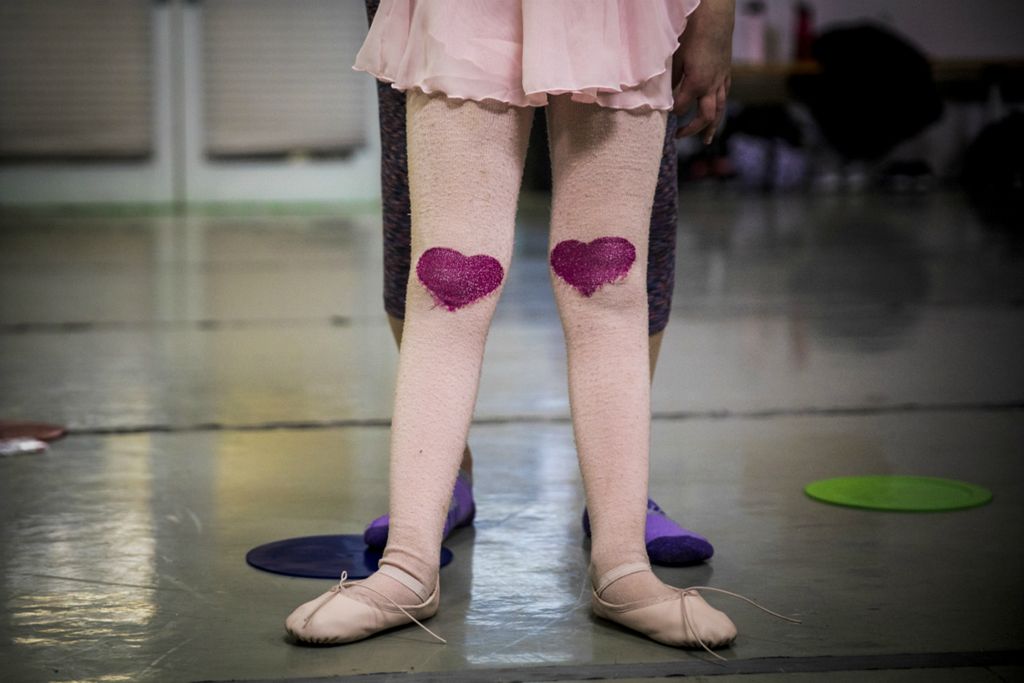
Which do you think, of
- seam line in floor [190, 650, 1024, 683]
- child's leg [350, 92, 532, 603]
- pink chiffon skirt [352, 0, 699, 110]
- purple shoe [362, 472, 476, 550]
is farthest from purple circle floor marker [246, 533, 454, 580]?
pink chiffon skirt [352, 0, 699, 110]

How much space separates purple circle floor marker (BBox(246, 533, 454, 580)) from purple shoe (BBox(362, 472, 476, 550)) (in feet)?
0.05

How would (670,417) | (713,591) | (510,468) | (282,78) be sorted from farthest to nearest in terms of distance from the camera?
(282,78), (670,417), (510,468), (713,591)

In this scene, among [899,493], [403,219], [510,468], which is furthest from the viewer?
[510,468]

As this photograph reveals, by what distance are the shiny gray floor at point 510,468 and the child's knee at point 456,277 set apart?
0.29m

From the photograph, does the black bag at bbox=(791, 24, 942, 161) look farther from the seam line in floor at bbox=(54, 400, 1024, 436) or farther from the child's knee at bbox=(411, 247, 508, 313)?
the child's knee at bbox=(411, 247, 508, 313)

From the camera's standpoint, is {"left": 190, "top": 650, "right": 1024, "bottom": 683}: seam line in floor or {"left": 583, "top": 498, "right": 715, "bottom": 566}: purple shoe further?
{"left": 583, "top": 498, "right": 715, "bottom": 566}: purple shoe

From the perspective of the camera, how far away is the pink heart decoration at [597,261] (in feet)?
4.33

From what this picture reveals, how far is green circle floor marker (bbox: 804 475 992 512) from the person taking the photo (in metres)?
1.72

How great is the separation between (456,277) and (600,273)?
14 centimetres

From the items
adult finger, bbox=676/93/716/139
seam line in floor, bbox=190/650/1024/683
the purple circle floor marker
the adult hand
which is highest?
the adult hand

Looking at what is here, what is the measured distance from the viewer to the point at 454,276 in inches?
51.0

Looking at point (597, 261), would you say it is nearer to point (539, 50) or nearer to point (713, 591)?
point (539, 50)

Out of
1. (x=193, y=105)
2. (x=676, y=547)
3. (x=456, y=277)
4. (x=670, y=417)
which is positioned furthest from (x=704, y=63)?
(x=193, y=105)

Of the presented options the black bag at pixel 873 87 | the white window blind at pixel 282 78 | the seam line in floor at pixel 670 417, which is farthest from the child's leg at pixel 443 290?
the black bag at pixel 873 87
